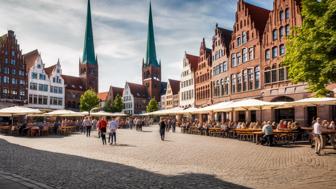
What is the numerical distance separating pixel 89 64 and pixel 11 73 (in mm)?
40654

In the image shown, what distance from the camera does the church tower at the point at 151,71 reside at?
112 m

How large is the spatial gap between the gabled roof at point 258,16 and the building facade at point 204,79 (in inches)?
548

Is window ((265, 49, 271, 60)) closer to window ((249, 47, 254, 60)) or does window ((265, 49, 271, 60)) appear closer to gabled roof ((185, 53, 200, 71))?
window ((249, 47, 254, 60))

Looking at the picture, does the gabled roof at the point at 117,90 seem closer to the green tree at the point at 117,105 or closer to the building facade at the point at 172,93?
the green tree at the point at 117,105

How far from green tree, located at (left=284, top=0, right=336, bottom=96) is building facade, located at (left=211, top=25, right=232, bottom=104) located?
26.6 metres

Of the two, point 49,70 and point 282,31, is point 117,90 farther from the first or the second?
point 282,31

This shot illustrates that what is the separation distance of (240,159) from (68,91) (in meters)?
83.7

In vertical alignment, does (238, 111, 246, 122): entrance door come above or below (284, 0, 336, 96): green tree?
below

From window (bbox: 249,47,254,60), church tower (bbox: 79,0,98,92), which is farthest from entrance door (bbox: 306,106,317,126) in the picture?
church tower (bbox: 79,0,98,92)

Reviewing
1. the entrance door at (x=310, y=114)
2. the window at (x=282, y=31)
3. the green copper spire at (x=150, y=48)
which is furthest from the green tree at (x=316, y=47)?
the green copper spire at (x=150, y=48)

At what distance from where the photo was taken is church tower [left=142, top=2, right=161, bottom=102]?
112 meters

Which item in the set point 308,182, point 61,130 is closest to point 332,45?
point 308,182

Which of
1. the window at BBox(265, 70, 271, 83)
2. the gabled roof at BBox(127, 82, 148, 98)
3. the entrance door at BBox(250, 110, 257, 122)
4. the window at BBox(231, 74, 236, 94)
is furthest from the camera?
the gabled roof at BBox(127, 82, 148, 98)

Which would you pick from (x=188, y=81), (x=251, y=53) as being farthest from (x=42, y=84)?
(x=251, y=53)
